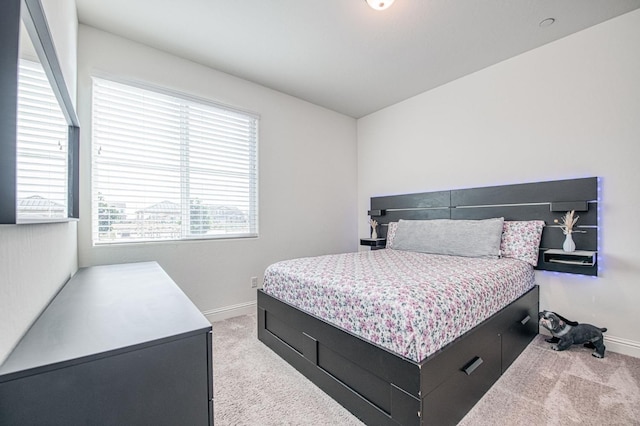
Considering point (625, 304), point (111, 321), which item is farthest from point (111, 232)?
point (625, 304)

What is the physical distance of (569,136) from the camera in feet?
8.54

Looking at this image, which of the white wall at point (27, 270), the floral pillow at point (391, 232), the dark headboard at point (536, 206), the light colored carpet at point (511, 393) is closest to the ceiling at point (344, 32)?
the white wall at point (27, 270)

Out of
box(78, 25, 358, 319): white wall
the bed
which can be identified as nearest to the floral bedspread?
the bed

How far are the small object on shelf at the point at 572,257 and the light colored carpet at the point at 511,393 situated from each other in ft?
2.37

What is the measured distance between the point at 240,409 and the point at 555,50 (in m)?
3.94

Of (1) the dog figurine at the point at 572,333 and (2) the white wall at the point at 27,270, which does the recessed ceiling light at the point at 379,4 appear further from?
(1) the dog figurine at the point at 572,333

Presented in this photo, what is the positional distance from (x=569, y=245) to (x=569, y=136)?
101 centimetres

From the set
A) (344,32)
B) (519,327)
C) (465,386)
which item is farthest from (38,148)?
(519,327)

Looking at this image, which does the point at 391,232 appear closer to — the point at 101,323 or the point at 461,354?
the point at 461,354

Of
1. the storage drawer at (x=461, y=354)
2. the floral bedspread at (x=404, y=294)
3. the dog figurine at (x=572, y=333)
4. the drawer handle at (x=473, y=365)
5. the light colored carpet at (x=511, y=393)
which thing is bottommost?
the light colored carpet at (x=511, y=393)

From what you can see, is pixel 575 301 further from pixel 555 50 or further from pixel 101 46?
pixel 101 46

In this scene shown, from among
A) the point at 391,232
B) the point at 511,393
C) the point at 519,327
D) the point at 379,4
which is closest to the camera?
the point at 511,393

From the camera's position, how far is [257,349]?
2363mm

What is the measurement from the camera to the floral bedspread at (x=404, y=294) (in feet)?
4.48
